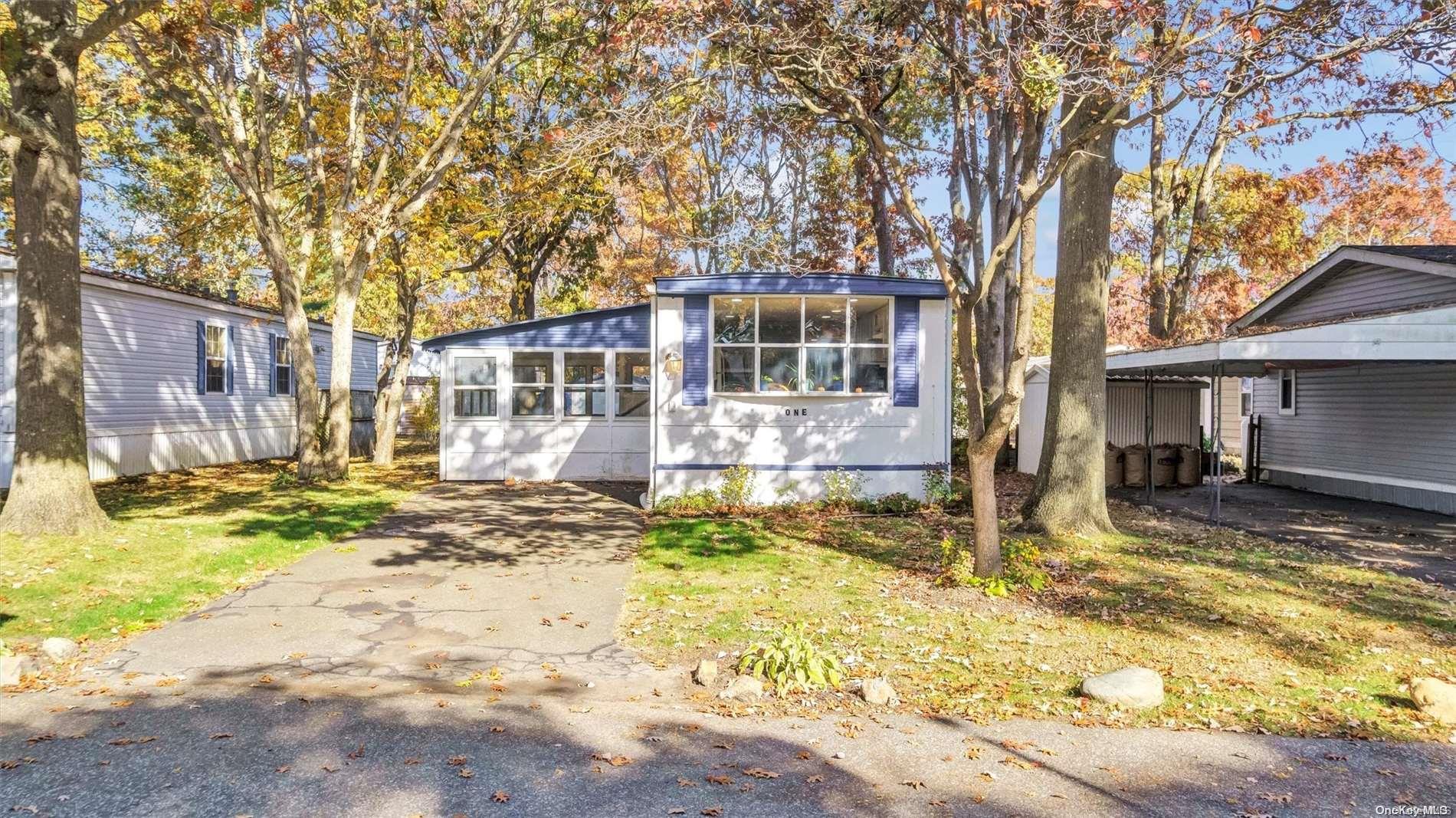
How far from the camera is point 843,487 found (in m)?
12.7

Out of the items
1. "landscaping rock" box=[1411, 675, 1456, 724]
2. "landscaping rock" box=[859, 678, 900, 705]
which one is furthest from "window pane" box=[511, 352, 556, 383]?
"landscaping rock" box=[1411, 675, 1456, 724]

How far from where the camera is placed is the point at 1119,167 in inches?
401

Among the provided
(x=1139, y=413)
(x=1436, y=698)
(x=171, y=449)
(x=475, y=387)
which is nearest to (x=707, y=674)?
(x=1436, y=698)

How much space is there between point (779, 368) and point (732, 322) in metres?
1.03

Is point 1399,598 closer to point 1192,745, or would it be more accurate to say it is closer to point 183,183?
point 1192,745

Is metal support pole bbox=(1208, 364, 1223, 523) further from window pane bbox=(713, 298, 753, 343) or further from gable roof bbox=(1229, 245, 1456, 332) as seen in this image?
window pane bbox=(713, 298, 753, 343)

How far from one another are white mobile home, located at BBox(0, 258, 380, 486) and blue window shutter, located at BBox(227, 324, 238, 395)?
0.10ft

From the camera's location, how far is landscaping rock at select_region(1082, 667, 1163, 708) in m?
4.74

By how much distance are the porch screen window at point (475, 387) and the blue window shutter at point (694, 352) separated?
5003 millimetres

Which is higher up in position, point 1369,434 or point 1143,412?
point 1143,412

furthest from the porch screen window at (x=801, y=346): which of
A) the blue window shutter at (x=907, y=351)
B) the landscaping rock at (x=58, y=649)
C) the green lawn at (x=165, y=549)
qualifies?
the landscaping rock at (x=58, y=649)

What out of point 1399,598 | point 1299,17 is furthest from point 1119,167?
point 1399,598

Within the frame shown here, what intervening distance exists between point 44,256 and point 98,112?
35.9 ft

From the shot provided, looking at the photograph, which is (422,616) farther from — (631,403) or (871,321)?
(631,403)
